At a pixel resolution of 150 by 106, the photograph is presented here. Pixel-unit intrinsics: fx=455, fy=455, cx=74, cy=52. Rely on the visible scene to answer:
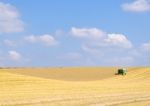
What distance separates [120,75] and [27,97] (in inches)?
1845

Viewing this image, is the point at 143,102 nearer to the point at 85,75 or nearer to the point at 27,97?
the point at 27,97

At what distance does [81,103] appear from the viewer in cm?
2786

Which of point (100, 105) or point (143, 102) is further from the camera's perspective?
point (143, 102)

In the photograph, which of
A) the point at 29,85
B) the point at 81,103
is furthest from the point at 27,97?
the point at 29,85

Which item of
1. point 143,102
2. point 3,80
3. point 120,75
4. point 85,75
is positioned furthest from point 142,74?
point 143,102

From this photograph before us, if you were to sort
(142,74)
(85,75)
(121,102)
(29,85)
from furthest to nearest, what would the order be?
(85,75) → (142,74) → (29,85) → (121,102)

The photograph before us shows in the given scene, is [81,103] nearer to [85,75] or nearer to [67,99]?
[67,99]

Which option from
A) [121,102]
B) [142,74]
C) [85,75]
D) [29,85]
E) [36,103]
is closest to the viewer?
[36,103]

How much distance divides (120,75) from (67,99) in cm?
4659

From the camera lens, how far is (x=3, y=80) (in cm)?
4375

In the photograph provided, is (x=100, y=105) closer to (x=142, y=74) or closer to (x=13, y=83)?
(x=13, y=83)

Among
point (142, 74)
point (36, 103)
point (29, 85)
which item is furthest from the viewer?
point (142, 74)

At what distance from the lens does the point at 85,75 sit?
7975cm

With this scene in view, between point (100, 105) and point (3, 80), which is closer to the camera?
point (100, 105)
